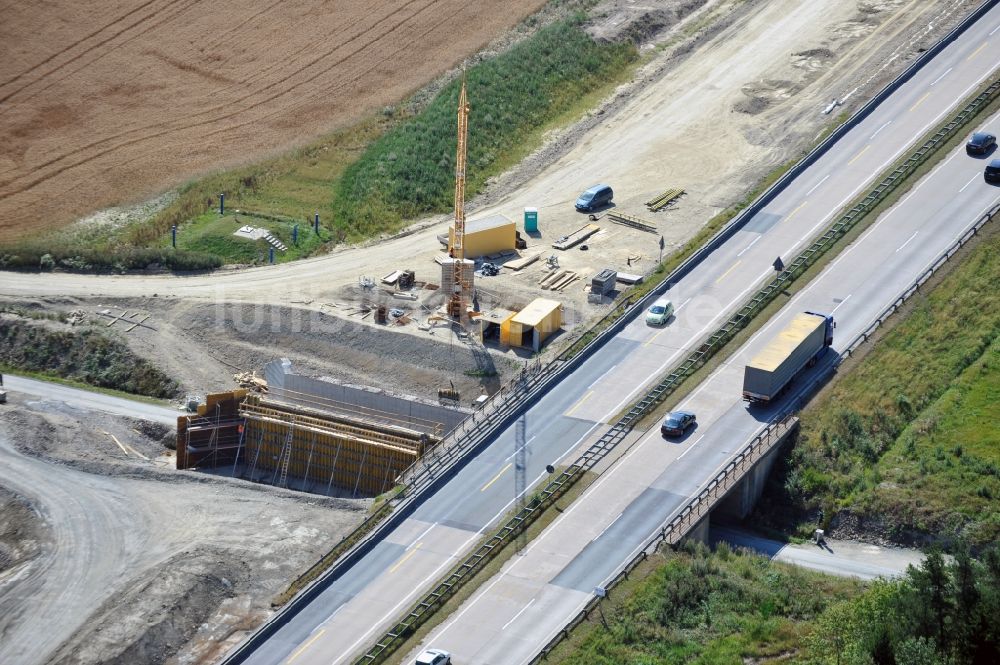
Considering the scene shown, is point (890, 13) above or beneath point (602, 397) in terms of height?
above

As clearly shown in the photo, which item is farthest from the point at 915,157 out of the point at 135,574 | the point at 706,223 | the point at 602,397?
the point at 135,574

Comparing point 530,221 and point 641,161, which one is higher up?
point 641,161

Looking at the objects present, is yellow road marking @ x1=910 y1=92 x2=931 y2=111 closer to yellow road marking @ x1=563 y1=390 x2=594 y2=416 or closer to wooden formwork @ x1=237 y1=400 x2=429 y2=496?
yellow road marking @ x1=563 y1=390 x2=594 y2=416

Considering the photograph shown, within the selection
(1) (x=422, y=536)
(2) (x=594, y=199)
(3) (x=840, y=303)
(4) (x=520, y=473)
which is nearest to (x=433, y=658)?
(1) (x=422, y=536)

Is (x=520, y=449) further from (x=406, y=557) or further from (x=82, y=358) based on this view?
(x=82, y=358)

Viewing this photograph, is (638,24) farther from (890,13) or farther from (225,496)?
(225,496)

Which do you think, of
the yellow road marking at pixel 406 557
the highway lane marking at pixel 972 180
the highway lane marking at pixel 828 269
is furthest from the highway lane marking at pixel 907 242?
the yellow road marking at pixel 406 557

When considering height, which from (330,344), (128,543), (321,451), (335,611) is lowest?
(321,451)
